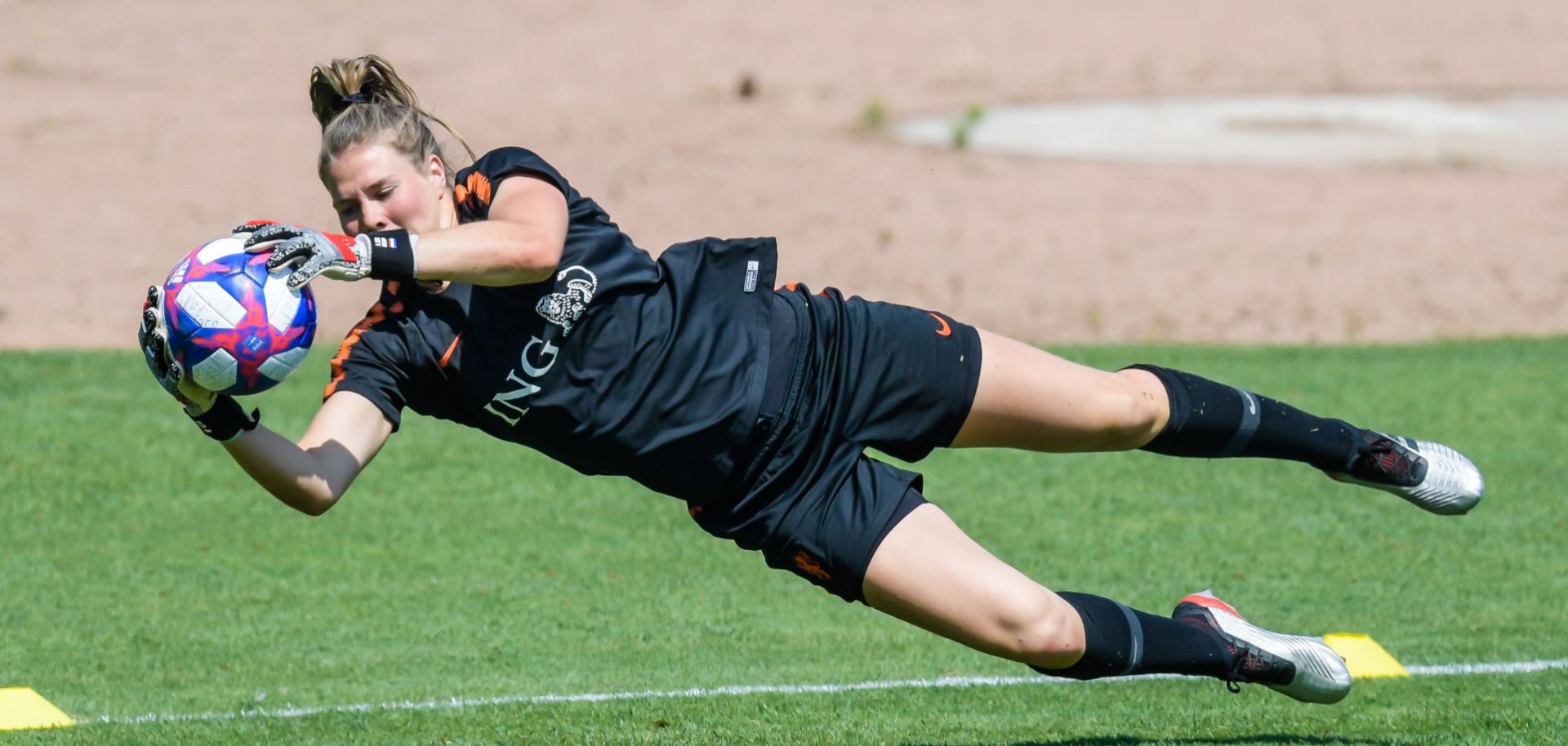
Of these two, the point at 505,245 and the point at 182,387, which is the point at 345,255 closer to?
the point at 505,245

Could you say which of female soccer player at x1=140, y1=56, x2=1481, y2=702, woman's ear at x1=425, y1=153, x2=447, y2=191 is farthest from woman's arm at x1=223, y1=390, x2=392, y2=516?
woman's ear at x1=425, y1=153, x2=447, y2=191

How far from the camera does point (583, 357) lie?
4191 millimetres

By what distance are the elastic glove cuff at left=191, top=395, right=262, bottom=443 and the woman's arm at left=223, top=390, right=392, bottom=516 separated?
0.02 m

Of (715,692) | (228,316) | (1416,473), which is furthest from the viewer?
(715,692)

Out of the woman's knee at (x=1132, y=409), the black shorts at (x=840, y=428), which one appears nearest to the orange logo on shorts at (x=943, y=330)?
the black shorts at (x=840, y=428)

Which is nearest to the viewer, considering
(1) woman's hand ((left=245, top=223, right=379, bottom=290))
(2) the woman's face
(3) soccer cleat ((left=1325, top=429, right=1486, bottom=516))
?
(1) woman's hand ((left=245, top=223, right=379, bottom=290))

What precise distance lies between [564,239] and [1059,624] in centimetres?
153

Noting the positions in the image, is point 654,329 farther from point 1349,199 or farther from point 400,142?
point 1349,199

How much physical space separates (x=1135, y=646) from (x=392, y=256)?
215 cm

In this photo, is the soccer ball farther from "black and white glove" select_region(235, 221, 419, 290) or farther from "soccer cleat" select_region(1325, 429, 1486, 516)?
"soccer cleat" select_region(1325, 429, 1486, 516)

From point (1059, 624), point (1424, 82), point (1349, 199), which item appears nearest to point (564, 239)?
point (1059, 624)

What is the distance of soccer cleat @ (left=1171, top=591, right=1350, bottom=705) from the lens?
4.67 metres

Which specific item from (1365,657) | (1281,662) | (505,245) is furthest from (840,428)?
(1365,657)

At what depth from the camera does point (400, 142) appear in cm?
418
